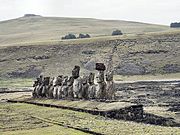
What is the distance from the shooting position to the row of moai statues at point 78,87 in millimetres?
30734

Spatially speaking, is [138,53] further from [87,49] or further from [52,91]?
[52,91]

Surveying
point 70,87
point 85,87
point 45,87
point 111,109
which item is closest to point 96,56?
point 45,87

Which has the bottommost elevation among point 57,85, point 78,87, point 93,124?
point 57,85

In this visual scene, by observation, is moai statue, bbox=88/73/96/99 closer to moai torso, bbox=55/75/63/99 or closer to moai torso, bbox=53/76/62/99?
moai torso, bbox=55/75/63/99

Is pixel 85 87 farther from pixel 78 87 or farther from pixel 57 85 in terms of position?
pixel 57 85

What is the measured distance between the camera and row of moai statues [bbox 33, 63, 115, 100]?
3073cm

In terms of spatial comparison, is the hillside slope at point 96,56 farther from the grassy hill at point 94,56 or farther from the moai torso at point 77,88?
the moai torso at point 77,88

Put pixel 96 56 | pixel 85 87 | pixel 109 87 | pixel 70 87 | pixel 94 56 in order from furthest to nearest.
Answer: pixel 94 56 → pixel 96 56 → pixel 70 87 → pixel 85 87 → pixel 109 87

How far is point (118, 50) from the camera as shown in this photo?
88875 millimetres

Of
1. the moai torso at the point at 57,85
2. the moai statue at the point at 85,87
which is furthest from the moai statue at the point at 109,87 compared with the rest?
the moai torso at the point at 57,85

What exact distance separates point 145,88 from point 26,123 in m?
35.3

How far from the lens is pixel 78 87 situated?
108 ft

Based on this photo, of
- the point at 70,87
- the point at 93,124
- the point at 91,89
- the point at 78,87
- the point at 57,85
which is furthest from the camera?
the point at 57,85

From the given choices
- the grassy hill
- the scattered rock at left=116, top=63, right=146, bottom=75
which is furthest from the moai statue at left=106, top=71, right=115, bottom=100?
the scattered rock at left=116, top=63, right=146, bottom=75
